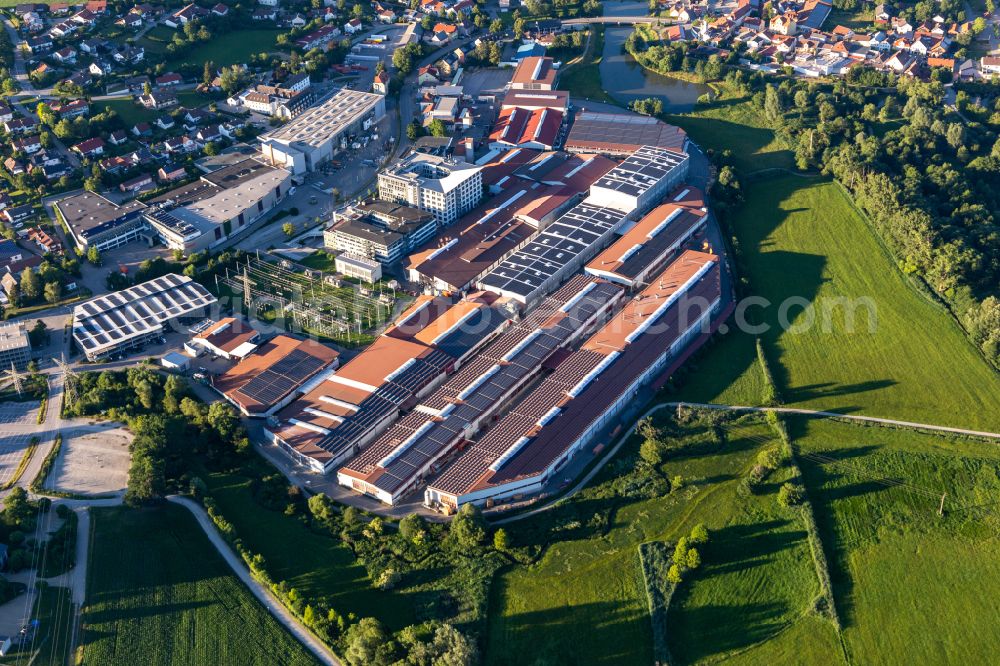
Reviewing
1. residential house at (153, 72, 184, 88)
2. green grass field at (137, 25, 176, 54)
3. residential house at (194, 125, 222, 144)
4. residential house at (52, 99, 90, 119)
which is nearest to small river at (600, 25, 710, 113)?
residential house at (194, 125, 222, 144)

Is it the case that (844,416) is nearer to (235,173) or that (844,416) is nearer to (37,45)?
(235,173)

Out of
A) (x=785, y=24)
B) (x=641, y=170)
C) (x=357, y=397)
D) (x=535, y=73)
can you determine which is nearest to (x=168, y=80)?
(x=535, y=73)

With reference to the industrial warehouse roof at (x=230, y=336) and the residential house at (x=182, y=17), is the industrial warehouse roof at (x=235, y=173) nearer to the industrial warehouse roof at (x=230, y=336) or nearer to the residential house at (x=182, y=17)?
the industrial warehouse roof at (x=230, y=336)

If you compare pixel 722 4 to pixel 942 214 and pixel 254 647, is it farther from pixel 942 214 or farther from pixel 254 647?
pixel 254 647

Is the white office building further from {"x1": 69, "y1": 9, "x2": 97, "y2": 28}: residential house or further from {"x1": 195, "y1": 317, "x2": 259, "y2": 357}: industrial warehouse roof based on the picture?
{"x1": 69, "y1": 9, "x2": 97, "y2": 28}: residential house

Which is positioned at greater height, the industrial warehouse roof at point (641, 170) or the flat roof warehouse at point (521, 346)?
the industrial warehouse roof at point (641, 170)

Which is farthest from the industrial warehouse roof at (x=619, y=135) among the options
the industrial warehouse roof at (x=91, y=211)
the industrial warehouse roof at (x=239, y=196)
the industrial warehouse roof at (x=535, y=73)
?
the industrial warehouse roof at (x=91, y=211)
